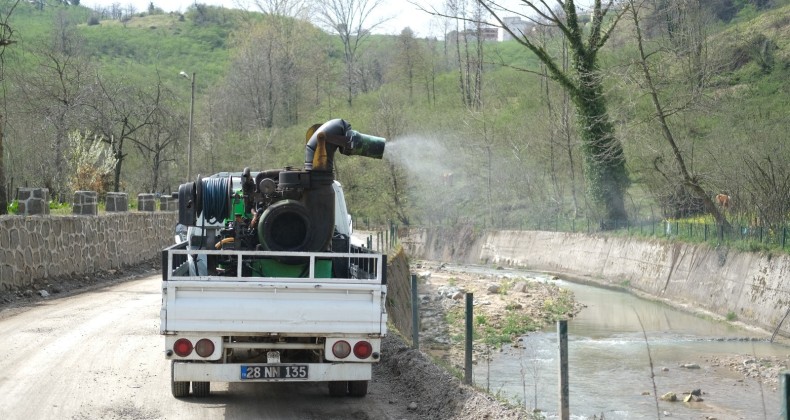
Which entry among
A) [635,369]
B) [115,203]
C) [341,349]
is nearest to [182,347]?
[341,349]

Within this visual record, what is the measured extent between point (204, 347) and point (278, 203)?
194cm

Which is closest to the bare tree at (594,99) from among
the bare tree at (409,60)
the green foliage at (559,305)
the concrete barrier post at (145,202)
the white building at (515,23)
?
the white building at (515,23)

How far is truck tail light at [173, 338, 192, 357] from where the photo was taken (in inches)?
359

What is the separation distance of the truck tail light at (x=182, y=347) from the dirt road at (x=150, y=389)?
2.06ft

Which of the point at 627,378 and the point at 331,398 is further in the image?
the point at 627,378

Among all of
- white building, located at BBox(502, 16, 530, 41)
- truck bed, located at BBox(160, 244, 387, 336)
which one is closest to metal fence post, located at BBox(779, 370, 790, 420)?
truck bed, located at BBox(160, 244, 387, 336)

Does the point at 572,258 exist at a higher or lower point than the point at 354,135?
lower

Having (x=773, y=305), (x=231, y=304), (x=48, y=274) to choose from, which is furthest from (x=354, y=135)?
(x=773, y=305)

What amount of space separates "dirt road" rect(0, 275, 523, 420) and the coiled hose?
1991 millimetres

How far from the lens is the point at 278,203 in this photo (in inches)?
409

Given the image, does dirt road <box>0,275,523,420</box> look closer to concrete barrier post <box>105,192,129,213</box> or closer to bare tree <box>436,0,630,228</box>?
concrete barrier post <box>105,192,129,213</box>

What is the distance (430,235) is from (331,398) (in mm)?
44330

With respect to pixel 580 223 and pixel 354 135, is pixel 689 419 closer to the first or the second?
pixel 354 135

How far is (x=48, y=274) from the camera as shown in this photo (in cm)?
2134
